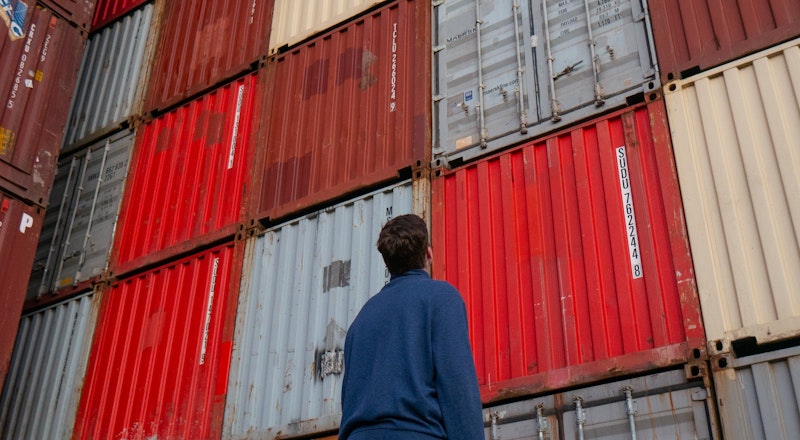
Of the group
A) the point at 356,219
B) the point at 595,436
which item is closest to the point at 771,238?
the point at 595,436

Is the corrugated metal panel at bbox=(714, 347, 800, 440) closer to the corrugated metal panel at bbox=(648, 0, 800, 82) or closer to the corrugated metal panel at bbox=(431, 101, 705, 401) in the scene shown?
the corrugated metal panel at bbox=(431, 101, 705, 401)

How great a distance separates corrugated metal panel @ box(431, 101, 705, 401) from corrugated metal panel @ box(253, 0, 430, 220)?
1308 mm

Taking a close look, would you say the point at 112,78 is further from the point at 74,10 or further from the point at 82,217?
the point at 82,217

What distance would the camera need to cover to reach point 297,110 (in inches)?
436

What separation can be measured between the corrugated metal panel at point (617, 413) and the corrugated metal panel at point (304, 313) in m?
2.02

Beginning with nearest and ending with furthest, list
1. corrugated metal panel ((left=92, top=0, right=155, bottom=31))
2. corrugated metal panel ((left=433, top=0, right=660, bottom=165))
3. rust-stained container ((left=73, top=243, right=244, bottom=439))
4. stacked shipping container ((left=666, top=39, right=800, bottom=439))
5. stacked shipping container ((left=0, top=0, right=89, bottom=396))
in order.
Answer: stacked shipping container ((left=666, top=39, right=800, bottom=439)) → corrugated metal panel ((left=433, top=0, right=660, bottom=165)) → rust-stained container ((left=73, top=243, right=244, bottom=439)) → stacked shipping container ((left=0, top=0, right=89, bottom=396)) → corrugated metal panel ((left=92, top=0, right=155, bottom=31))

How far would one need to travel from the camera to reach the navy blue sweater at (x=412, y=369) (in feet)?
10.5

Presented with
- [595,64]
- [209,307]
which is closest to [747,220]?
[595,64]

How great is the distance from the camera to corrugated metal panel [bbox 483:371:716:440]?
6215mm

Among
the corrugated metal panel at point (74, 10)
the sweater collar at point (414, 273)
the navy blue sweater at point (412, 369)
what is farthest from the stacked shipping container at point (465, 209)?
the navy blue sweater at point (412, 369)

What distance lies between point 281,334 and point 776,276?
5200 millimetres

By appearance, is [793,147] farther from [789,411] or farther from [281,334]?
[281,334]

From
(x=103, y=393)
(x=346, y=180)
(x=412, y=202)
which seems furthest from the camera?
(x=103, y=393)

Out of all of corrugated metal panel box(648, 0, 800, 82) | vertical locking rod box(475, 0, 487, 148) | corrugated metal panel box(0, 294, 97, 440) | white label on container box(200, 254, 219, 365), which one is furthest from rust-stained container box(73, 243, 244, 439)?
corrugated metal panel box(648, 0, 800, 82)
